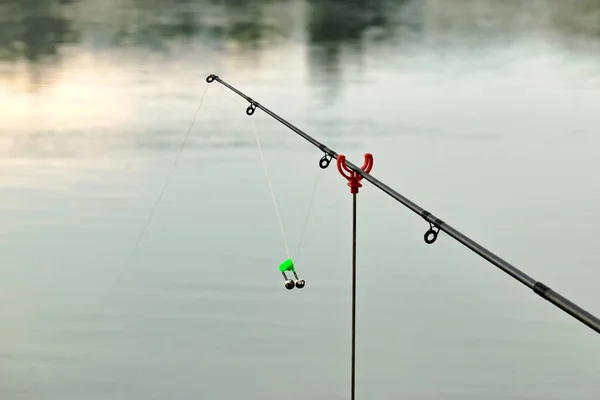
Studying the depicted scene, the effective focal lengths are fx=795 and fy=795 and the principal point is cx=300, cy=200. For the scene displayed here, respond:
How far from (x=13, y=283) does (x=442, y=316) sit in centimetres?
191

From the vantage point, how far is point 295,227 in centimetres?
381

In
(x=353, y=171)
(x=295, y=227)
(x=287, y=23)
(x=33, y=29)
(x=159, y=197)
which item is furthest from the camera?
(x=287, y=23)

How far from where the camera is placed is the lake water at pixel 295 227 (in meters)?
3.05

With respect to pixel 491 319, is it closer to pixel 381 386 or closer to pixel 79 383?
pixel 381 386

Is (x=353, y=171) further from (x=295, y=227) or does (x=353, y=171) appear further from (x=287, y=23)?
(x=287, y=23)

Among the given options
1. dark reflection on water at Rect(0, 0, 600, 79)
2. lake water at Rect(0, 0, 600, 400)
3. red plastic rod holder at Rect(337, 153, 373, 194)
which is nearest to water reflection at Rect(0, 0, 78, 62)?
dark reflection on water at Rect(0, 0, 600, 79)

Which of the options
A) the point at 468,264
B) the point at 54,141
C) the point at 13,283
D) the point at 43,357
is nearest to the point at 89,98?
the point at 54,141

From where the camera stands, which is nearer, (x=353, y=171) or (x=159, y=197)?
(x=353, y=171)

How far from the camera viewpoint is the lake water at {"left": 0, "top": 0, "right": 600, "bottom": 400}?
3055mm

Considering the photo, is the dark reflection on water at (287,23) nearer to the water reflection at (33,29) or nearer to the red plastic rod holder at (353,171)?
the water reflection at (33,29)

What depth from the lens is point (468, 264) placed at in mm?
3492

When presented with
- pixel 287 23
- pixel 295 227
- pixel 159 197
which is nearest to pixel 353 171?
pixel 295 227

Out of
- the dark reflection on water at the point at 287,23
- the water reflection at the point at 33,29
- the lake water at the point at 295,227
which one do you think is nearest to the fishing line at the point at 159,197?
the lake water at the point at 295,227

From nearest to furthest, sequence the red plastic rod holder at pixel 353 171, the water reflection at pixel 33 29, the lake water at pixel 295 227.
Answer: the red plastic rod holder at pixel 353 171
the lake water at pixel 295 227
the water reflection at pixel 33 29
